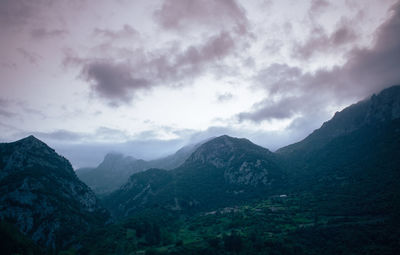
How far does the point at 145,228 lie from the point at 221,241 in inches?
2811

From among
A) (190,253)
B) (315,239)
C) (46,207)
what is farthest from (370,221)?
(46,207)

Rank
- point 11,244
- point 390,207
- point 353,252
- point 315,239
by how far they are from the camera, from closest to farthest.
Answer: point 11,244, point 353,252, point 315,239, point 390,207

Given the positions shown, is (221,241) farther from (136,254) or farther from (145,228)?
(145,228)

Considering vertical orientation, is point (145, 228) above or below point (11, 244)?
below

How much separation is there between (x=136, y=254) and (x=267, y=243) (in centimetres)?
8629

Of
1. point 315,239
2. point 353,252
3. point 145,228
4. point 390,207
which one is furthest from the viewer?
point 145,228

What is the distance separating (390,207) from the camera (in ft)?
557

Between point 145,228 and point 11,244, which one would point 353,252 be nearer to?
point 145,228

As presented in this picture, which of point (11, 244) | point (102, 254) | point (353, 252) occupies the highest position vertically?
point (11, 244)

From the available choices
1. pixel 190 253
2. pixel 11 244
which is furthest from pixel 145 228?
pixel 11 244

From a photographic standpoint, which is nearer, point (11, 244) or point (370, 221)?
point (11, 244)

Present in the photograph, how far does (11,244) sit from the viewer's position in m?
84.6

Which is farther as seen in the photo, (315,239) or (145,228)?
(145,228)

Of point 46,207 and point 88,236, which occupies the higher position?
point 46,207
